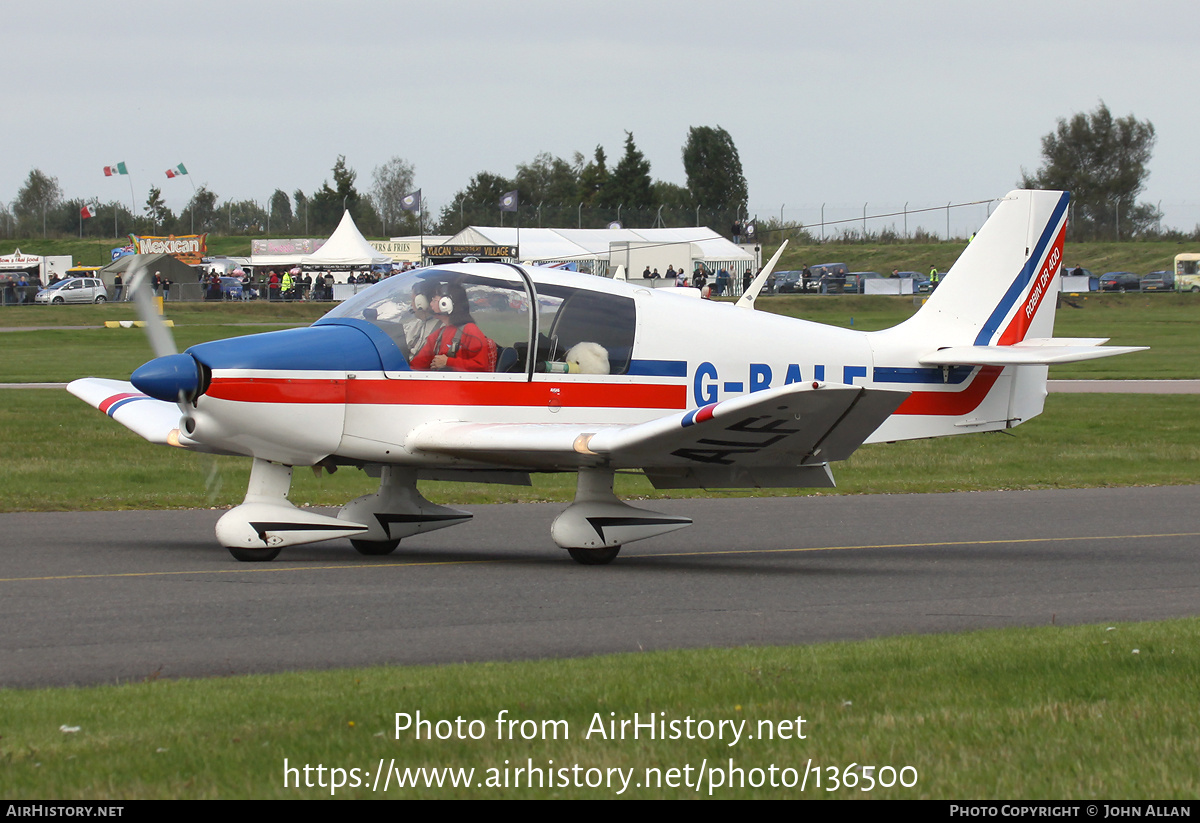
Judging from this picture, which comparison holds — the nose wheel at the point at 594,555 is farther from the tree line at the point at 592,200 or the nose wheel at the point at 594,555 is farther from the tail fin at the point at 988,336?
the tree line at the point at 592,200

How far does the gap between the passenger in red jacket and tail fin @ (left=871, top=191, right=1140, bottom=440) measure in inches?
149

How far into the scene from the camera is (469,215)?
82562 mm

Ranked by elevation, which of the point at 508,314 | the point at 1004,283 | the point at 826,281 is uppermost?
the point at 1004,283

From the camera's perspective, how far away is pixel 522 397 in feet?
33.6

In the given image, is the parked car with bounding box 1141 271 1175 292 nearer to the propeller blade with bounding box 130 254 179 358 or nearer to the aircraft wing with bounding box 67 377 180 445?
the aircraft wing with bounding box 67 377 180 445

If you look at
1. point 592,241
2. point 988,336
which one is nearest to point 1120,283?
point 592,241

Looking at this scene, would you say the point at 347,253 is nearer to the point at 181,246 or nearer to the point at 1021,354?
the point at 181,246

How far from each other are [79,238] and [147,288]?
10610 cm

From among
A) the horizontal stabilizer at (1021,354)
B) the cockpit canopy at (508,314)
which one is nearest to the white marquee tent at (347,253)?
the horizontal stabilizer at (1021,354)

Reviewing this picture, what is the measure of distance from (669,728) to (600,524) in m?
5.22

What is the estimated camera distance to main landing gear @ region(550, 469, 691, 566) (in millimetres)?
10117

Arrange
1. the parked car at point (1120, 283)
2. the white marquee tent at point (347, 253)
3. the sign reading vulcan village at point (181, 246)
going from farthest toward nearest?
the sign reading vulcan village at point (181, 246) < the parked car at point (1120, 283) < the white marquee tent at point (347, 253)

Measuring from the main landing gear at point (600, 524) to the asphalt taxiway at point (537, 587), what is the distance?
9.3 inches

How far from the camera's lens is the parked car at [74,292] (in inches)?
2448
